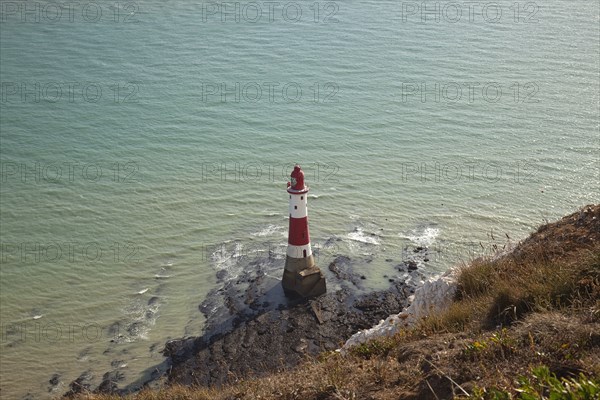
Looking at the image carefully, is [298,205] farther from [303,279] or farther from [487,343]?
[487,343]

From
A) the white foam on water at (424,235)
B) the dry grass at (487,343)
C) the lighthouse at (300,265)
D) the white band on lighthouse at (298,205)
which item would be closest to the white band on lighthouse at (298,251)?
the lighthouse at (300,265)

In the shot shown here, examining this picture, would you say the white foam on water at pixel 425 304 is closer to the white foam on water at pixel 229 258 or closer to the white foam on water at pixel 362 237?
the white foam on water at pixel 229 258

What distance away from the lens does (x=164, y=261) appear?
21312mm

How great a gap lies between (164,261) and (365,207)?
704 centimetres

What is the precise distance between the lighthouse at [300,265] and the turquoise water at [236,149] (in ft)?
5.42

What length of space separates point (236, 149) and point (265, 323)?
1230 cm

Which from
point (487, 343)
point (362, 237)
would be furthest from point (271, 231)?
point (487, 343)

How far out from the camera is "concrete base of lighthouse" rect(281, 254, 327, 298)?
61.6 ft

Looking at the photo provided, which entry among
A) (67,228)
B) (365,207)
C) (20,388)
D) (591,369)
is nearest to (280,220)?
(365,207)

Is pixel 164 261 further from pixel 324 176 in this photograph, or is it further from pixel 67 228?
pixel 324 176

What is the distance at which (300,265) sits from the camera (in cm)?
1892

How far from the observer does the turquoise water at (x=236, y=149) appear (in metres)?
19.9

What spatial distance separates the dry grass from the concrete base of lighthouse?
7.76 m

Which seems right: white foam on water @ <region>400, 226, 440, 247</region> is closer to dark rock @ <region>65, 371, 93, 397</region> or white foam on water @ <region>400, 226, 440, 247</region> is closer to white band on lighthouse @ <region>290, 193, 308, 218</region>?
white band on lighthouse @ <region>290, 193, 308, 218</region>
